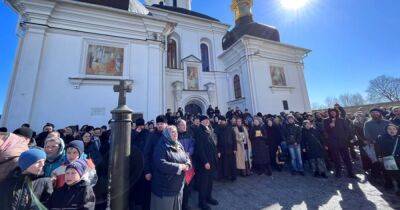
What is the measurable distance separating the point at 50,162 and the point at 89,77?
316 inches

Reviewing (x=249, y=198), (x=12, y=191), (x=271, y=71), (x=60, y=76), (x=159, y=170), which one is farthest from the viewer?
(x=271, y=71)

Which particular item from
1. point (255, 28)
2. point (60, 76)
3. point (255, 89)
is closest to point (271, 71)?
point (255, 89)

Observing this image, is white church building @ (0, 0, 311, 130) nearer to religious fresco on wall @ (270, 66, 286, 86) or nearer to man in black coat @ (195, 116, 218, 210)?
religious fresco on wall @ (270, 66, 286, 86)

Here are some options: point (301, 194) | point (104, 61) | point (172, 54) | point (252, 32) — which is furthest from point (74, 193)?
point (252, 32)

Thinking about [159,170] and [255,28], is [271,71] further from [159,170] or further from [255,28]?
[159,170]

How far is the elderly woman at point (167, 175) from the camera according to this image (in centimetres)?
269

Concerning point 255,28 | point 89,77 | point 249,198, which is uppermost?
point 255,28

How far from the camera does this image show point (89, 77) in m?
9.41

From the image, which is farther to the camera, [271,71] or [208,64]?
[208,64]

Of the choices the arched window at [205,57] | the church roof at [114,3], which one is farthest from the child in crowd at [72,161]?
the arched window at [205,57]

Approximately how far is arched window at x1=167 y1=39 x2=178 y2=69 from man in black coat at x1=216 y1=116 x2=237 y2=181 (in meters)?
10.8

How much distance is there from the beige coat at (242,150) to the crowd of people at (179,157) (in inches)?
1.1

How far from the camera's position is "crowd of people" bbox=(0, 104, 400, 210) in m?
1.91

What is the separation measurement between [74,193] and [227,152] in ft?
13.1
